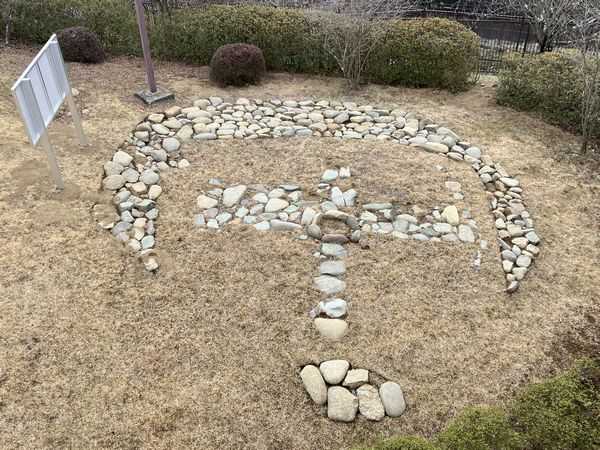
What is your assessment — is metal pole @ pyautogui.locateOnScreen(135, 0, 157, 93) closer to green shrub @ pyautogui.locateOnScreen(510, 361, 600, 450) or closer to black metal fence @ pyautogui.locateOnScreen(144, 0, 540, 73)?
black metal fence @ pyautogui.locateOnScreen(144, 0, 540, 73)

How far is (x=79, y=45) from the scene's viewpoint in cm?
771

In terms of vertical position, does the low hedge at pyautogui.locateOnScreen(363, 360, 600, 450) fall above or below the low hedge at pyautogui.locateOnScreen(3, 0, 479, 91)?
below

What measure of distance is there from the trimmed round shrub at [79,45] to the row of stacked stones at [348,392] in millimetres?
6566

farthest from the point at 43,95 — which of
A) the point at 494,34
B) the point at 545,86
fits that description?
the point at 494,34

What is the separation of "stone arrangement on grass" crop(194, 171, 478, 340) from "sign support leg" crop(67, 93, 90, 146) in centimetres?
164

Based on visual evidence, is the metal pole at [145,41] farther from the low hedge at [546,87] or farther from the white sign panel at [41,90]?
the low hedge at [546,87]

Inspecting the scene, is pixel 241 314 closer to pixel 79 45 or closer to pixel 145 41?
pixel 145 41

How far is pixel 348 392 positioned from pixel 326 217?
1904 millimetres

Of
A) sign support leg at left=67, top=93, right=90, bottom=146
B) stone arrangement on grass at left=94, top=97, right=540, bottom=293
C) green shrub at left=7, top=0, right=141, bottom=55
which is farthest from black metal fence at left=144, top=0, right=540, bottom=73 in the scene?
sign support leg at left=67, top=93, right=90, bottom=146

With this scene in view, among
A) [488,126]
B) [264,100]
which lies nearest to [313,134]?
[264,100]

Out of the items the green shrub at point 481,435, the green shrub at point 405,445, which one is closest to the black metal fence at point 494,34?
the green shrub at point 481,435

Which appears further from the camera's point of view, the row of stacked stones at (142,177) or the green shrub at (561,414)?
the row of stacked stones at (142,177)

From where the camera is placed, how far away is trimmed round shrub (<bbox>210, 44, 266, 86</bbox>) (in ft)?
23.8

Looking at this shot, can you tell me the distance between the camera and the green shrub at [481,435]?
2666 millimetres
